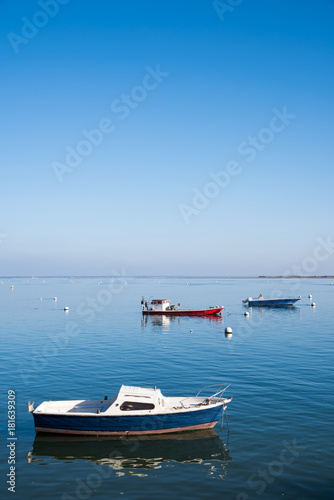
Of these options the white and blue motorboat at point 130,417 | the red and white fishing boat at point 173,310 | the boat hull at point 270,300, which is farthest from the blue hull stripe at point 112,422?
the boat hull at point 270,300

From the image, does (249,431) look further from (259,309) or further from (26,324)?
(259,309)

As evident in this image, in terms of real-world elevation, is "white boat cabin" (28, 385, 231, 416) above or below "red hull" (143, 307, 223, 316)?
below

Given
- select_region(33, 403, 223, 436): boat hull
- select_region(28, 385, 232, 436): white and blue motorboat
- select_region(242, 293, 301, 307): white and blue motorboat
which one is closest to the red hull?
select_region(242, 293, 301, 307): white and blue motorboat

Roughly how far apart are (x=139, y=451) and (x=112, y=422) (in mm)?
2674

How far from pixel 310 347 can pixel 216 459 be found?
3657cm

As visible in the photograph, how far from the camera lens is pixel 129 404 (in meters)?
26.9

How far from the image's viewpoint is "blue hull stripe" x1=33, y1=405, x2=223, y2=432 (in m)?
26.3

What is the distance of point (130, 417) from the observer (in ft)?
86.2

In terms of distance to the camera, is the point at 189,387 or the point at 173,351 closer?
the point at 189,387

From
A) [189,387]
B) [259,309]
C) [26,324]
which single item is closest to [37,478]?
[189,387]
